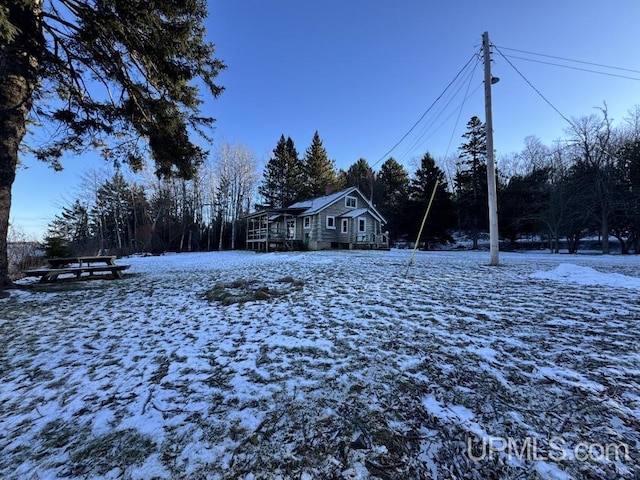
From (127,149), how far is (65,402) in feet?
22.6

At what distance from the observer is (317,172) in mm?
36312

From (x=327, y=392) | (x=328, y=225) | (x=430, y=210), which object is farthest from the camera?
(x=430, y=210)

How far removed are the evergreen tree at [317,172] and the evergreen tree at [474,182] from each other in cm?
1662

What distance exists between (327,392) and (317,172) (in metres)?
35.8

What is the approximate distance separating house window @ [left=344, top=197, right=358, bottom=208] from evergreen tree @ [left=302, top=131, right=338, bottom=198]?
465 inches

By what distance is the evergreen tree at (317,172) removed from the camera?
119 ft

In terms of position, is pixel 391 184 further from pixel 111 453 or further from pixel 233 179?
pixel 111 453

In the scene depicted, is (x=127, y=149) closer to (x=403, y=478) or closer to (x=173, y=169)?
(x=173, y=169)

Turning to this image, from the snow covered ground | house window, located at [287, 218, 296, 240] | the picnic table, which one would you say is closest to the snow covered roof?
house window, located at [287, 218, 296, 240]

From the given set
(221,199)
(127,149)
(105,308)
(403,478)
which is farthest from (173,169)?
(221,199)

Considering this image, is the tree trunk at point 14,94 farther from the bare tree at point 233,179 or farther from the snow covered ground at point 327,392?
the bare tree at point 233,179

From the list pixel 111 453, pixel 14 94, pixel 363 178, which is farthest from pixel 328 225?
pixel 111 453

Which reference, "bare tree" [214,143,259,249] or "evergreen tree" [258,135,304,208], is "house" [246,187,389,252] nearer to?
"bare tree" [214,143,259,249]

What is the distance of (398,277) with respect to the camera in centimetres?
732
